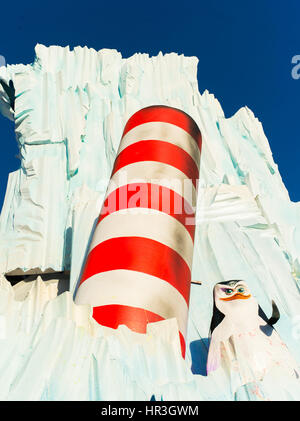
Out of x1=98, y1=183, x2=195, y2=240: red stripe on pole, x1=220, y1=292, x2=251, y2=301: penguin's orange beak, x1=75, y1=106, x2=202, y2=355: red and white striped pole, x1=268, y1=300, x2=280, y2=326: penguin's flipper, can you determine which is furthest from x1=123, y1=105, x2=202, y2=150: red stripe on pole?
x1=268, y1=300, x2=280, y2=326: penguin's flipper

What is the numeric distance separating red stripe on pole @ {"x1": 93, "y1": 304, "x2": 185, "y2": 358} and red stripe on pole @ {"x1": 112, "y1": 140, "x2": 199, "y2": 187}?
0.77 metres

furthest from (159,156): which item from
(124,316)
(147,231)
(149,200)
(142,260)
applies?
(124,316)

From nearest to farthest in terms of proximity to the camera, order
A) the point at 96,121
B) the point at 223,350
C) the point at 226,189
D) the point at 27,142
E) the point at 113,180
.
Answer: the point at 223,350 < the point at 113,180 < the point at 226,189 < the point at 27,142 < the point at 96,121

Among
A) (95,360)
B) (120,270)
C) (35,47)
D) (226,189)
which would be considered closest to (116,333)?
(95,360)

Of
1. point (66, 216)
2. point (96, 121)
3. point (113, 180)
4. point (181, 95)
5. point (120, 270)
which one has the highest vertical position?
point (181, 95)

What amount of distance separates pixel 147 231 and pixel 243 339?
53cm

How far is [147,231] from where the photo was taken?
5.73ft

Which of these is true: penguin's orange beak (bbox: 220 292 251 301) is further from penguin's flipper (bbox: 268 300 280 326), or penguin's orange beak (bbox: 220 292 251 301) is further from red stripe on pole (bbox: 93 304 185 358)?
red stripe on pole (bbox: 93 304 185 358)

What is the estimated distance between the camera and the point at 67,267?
122 inches

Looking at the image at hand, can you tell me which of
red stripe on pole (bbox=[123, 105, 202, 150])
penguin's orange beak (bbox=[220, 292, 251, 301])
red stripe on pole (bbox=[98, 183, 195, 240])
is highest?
red stripe on pole (bbox=[123, 105, 202, 150])

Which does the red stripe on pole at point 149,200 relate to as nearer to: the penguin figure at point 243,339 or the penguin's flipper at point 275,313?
the penguin figure at point 243,339

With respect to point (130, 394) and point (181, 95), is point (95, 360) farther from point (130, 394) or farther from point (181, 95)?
point (181, 95)

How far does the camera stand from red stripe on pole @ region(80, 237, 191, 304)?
5.33 feet

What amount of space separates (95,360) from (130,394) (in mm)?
121
